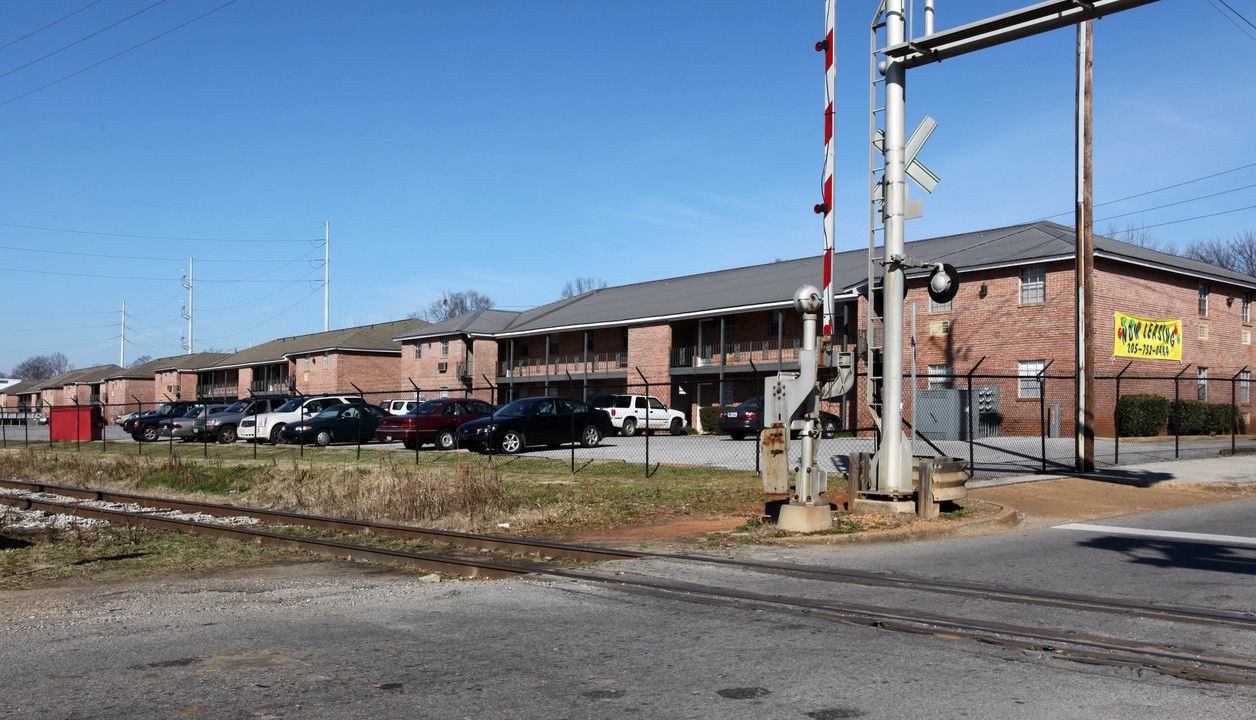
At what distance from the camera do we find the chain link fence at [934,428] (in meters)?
21.0

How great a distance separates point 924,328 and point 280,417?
75.0ft

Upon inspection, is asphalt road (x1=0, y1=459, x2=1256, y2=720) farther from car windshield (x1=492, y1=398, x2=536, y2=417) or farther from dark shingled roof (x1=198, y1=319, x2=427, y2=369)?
dark shingled roof (x1=198, y1=319, x2=427, y2=369)

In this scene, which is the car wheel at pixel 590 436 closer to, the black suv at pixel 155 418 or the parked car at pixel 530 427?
the parked car at pixel 530 427

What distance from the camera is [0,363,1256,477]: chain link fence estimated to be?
21031mm

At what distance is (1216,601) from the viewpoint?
715 centimetres

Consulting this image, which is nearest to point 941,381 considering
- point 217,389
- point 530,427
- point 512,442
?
point 530,427

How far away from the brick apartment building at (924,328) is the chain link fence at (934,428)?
A: 210mm

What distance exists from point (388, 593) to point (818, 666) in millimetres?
4089

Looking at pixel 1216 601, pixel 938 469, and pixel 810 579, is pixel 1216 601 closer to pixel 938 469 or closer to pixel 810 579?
pixel 810 579

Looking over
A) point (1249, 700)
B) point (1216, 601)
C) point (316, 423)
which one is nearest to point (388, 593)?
point (1249, 700)

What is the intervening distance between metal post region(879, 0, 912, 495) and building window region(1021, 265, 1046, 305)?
72.0 feet

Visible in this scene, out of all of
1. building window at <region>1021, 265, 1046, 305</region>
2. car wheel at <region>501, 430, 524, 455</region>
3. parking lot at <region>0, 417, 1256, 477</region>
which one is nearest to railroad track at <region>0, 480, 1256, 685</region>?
parking lot at <region>0, 417, 1256, 477</region>

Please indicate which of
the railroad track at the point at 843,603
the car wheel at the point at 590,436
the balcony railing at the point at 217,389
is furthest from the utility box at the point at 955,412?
the balcony railing at the point at 217,389

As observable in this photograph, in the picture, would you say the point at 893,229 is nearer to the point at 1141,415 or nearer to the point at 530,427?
the point at 530,427
